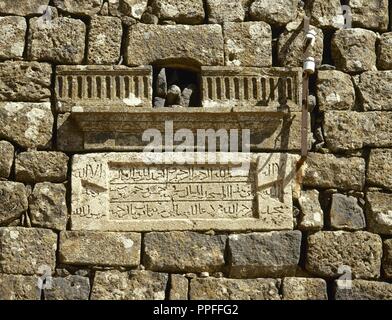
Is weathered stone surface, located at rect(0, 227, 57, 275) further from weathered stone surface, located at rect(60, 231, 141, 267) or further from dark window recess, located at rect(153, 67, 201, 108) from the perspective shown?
dark window recess, located at rect(153, 67, 201, 108)

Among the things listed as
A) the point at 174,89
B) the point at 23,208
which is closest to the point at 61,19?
the point at 174,89

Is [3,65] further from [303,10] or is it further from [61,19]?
[303,10]

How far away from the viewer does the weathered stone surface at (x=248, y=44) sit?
6.12 meters

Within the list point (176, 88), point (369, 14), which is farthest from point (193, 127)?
point (369, 14)

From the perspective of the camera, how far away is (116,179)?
5855mm

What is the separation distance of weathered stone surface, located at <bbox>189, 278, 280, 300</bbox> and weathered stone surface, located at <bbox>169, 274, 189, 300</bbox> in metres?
0.04

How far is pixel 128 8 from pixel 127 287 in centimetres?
215

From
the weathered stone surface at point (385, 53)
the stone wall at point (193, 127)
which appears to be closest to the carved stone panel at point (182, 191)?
the stone wall at point (193, 127)

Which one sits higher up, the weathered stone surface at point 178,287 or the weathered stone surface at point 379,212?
the weathered stone surface at point 379,212

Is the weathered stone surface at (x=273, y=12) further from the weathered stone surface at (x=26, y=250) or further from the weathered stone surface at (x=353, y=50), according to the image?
the weathered stone surface at (x=26, y=250)

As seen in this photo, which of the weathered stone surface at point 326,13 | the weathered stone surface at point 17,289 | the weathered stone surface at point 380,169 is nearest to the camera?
the weathered stone surface at point 17,289

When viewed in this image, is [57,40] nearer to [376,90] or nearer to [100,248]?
[100,248]

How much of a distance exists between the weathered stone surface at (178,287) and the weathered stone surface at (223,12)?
6.60ft

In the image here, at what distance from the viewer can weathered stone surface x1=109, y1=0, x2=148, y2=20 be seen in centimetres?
620
